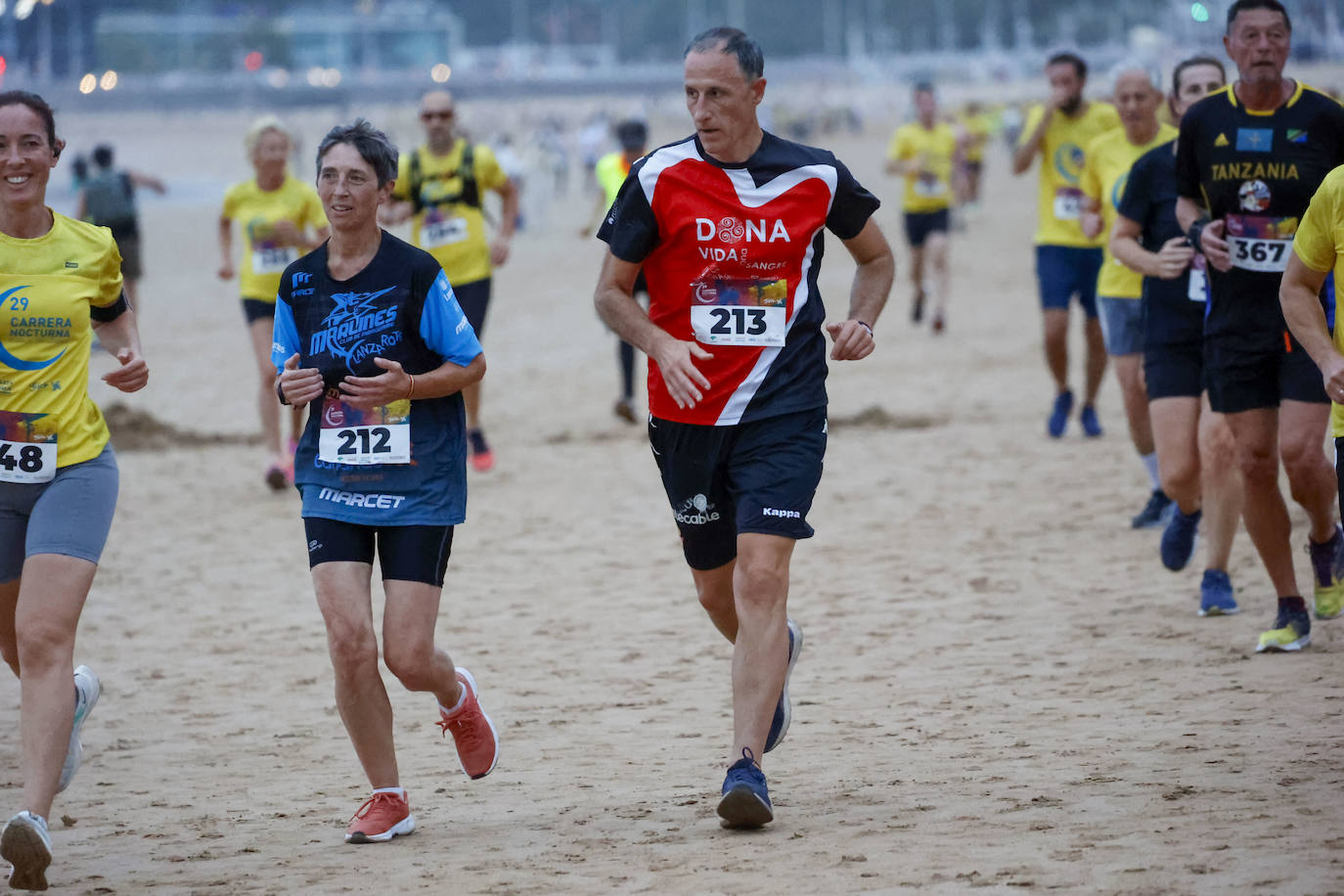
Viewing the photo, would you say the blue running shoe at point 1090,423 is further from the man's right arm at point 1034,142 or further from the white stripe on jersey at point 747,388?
the white stripe on jersey at point 747,388

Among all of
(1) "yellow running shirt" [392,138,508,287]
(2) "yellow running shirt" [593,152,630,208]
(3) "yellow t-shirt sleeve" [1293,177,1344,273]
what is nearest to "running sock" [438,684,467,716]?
(3) "yellow t-shirt sleeve" [1293,177,1344,273]

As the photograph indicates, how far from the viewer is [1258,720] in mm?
A: 5672

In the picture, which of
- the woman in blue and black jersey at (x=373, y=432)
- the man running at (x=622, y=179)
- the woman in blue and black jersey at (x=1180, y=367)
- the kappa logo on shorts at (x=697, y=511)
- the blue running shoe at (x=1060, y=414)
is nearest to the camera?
the woman in blue and black jersey at (x=373, y=432)

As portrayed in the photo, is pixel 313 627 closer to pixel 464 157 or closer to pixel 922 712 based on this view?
pixel 922 712

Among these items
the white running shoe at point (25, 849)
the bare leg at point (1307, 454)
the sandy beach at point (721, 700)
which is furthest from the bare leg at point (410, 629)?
the bare leg at point (1307, 454)

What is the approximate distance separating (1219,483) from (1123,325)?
1981 mm

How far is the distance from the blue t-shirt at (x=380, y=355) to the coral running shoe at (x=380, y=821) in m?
0.80

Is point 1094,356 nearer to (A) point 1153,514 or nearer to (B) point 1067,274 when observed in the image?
(B) point 1067,274

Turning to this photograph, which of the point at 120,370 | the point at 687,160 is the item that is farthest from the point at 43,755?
the point at 687,160

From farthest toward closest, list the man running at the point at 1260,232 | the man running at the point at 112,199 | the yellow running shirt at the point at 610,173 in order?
the man running at the point at 112,199, the yellow running shirt at the point at 610,173, the man running at the point at 1260,232

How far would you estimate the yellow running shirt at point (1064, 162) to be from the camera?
37.1 ft

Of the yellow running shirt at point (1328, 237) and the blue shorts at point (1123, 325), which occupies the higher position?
the yellow running shirt at point (1328, 237)

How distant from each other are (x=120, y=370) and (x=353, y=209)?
2.77 ft

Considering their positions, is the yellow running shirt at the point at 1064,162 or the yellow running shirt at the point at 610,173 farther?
the yellow running shirt at the point at 610,173
